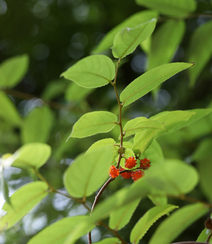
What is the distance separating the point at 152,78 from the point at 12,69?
2.35 ft

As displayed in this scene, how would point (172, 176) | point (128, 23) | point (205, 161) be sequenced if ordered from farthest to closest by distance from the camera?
point (205, 161), point (128, 23), point (172, 176)

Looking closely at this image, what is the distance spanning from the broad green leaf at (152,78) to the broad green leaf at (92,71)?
0.04m

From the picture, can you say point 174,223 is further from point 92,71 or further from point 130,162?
point 92,71

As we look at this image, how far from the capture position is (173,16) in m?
0.78

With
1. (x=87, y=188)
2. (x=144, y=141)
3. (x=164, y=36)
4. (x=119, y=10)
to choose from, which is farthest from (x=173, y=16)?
(x=119, y=10)

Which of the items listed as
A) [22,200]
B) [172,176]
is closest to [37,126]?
[22,200]

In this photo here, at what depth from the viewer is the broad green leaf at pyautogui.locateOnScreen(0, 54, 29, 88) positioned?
0.94 metres

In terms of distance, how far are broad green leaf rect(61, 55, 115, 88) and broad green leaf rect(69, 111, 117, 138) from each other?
50 millimetres

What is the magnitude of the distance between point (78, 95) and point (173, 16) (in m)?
0.42

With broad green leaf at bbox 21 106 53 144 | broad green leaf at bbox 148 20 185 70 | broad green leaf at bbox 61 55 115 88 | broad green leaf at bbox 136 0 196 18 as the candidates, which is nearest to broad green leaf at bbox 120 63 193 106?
broad green leaf at bbox 61 55 115 88

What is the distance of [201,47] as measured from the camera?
748 mm

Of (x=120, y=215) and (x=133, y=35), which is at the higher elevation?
(x=133, y=35)

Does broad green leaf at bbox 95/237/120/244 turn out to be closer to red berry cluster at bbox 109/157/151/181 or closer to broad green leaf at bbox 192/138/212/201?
red berry cluster at bbox 109/157/151/181

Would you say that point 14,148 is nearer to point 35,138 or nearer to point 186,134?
point 35,138
